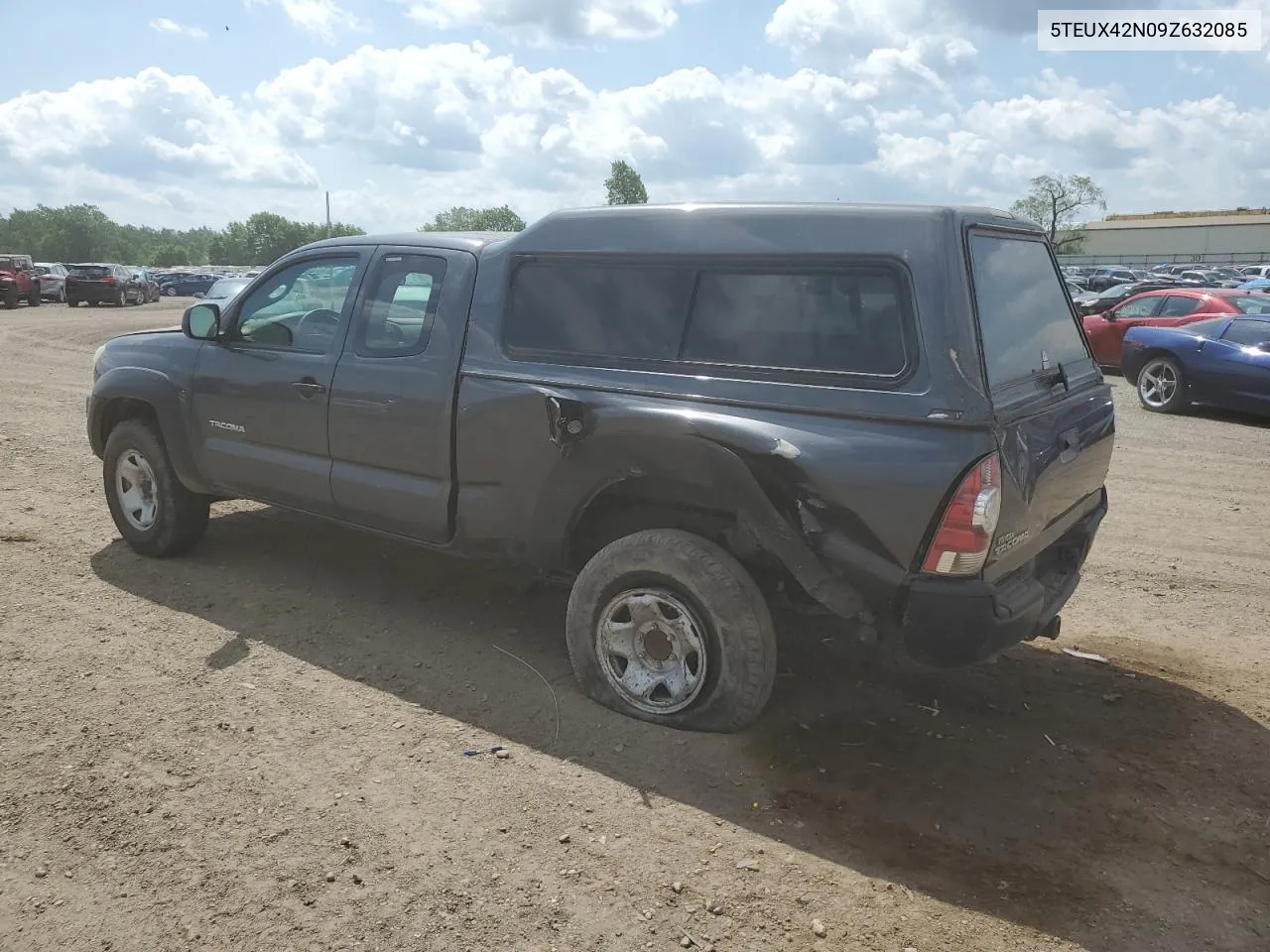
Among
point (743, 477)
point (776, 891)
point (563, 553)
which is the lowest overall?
point (776, 891)

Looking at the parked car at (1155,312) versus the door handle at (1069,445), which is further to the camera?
the parked car at (1155,312)

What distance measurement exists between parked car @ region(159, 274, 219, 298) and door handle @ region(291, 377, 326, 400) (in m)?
47.8

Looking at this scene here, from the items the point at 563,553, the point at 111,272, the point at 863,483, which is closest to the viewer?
the point at 863,483

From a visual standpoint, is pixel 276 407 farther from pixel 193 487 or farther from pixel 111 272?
pixel 111 272

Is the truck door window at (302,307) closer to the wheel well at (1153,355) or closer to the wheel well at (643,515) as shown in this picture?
the wheel well at (643,515)

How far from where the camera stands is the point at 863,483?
10.9ft

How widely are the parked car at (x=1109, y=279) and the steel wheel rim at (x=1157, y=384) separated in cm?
2784

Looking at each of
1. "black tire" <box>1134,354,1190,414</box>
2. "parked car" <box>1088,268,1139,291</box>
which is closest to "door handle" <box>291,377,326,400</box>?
"black tire" <box>1134,354,1190,414</box>

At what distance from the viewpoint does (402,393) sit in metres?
4.52

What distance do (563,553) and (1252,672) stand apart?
10.8ft

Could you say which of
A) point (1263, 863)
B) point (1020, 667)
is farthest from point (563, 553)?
point (1263, 863)

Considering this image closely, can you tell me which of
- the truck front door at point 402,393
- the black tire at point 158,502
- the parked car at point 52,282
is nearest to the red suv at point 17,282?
the parked car at point 52,282

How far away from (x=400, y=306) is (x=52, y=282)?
1401 inches

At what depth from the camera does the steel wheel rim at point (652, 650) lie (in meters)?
3.81
